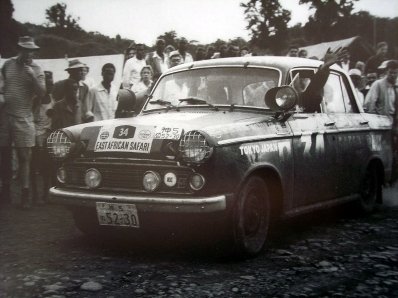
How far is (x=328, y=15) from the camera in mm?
8055

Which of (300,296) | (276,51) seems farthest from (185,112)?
(276,51)

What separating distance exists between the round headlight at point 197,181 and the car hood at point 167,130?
9.6 inches

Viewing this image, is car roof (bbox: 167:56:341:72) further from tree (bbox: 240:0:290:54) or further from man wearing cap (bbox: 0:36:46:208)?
man wearing cap (bbox: 0:36:46:208)

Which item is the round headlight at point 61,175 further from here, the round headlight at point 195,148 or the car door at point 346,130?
the car door at point 346,130

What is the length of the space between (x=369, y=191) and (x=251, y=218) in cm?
243

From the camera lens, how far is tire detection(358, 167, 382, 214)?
20.4ft

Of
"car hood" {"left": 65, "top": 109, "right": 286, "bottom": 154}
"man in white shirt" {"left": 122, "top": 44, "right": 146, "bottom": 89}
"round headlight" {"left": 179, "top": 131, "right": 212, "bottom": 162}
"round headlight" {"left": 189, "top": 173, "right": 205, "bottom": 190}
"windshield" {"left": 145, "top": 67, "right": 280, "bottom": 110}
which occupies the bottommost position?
"round headlight" {"left": 189, "top": 173, "right": 205, "bottom": 190}

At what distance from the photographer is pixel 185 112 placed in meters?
4.98

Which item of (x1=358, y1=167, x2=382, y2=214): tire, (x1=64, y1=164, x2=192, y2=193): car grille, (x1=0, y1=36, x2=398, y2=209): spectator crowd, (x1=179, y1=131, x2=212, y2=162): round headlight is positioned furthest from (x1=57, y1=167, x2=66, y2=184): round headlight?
(x1=358, y1=167, x2=382, y2=214): tire

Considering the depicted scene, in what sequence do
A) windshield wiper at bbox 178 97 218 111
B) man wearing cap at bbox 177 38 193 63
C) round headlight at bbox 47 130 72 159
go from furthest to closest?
man wearing cap at bbox 177 38 193 63 < windshield wiper at bbox 178 97 218 111 < round headlight at bbox 47 130 72 159

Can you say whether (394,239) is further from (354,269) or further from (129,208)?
(129,208)

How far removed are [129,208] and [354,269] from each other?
1.61 meters

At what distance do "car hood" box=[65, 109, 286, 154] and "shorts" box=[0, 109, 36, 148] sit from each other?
7.21ft

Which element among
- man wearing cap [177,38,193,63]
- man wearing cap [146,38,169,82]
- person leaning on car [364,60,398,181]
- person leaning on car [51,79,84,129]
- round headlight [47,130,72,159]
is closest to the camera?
round headlight [47,130,72,159]
